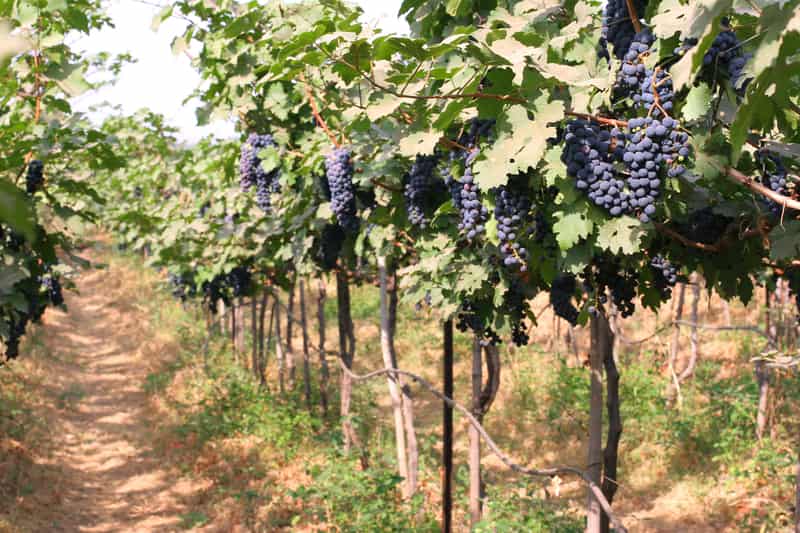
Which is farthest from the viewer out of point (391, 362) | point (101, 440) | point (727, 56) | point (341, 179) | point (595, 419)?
point (101, 440)

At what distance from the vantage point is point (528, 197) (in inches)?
96.3

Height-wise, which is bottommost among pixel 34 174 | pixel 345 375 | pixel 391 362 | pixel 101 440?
pixel 101 440

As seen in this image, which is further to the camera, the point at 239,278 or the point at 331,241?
the point at 239,278

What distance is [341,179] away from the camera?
4.19 metres

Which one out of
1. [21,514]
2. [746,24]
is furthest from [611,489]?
[21,514]

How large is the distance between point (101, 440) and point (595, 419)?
920cm

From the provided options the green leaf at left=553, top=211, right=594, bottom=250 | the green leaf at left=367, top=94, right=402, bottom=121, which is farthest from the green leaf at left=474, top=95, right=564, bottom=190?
the green leaf at left=367, top=94, right=402, bottom=121

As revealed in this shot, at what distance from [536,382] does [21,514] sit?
7004 mm

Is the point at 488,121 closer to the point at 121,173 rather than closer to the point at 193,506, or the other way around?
the point at 193,506

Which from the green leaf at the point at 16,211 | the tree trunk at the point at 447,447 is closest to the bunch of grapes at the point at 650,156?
the green leaf at the point at 16,211

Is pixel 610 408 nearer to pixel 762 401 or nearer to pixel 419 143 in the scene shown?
pixel 419 143

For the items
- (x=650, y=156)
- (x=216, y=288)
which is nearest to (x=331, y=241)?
(x=650, y=156)

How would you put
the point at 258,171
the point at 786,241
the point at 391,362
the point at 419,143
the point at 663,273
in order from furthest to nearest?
the point at 391,362 < the point at 258,171 < the point at 663,273 < the point at 419,143 < the point at 786,241

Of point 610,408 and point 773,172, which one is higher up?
point 773,172
